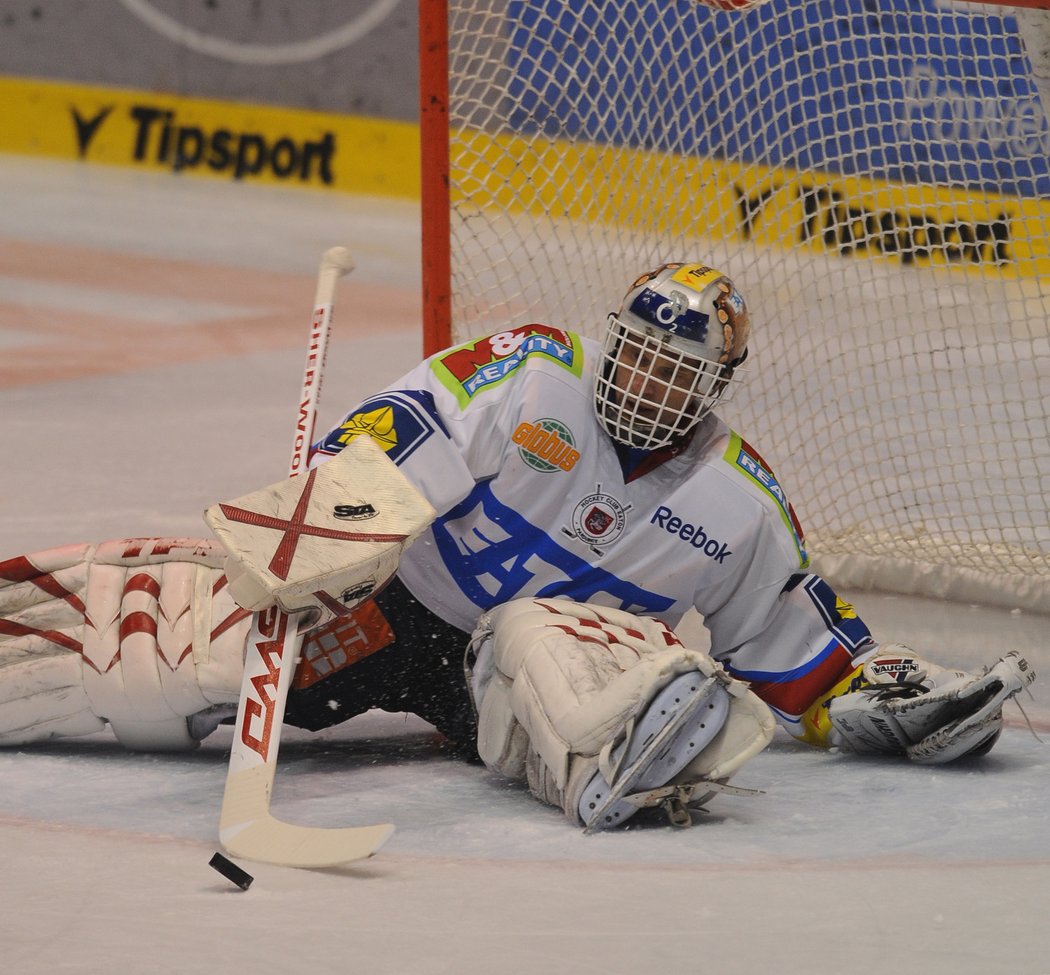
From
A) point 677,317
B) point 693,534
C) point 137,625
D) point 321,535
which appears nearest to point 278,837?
point 321,535

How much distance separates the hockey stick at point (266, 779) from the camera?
2.25 m

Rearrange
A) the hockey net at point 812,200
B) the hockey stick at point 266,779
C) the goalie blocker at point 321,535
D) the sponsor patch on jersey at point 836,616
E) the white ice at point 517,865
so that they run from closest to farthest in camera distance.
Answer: the white ice at point 517,865
the hockey stick at point 266,779
the goalie blocker at point 321,535
the sponsor patch on jersey at point 836,616
the hockey net at point 812,200

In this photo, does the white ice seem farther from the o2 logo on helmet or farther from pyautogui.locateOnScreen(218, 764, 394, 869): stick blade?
the o2 logo on helmet

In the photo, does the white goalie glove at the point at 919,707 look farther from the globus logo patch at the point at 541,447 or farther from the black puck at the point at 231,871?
the black puck at the point at 231,871

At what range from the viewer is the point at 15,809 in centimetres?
246

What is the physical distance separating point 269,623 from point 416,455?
33 cm

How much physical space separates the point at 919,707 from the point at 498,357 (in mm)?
832

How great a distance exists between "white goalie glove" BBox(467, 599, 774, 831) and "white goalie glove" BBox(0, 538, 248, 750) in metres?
0.42

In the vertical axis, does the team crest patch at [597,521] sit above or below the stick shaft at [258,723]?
above

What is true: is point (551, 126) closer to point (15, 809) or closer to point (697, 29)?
point (697, 29)

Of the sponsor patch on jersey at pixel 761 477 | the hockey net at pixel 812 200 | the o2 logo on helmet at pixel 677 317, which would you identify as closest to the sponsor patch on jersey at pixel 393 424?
the o2 logo on helmet at pixel 677 317

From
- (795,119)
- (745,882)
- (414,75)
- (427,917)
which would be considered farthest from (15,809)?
(414,75)

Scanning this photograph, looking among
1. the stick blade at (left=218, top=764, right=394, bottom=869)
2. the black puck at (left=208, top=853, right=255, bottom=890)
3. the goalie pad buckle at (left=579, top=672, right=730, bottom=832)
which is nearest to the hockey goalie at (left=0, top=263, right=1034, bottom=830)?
the goalie pad buckle at (left=579, top=672, right=730, bottom=832)

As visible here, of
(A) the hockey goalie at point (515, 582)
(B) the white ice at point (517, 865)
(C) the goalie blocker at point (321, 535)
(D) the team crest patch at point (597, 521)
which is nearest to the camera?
(B) the white ice at point (517, 865)
